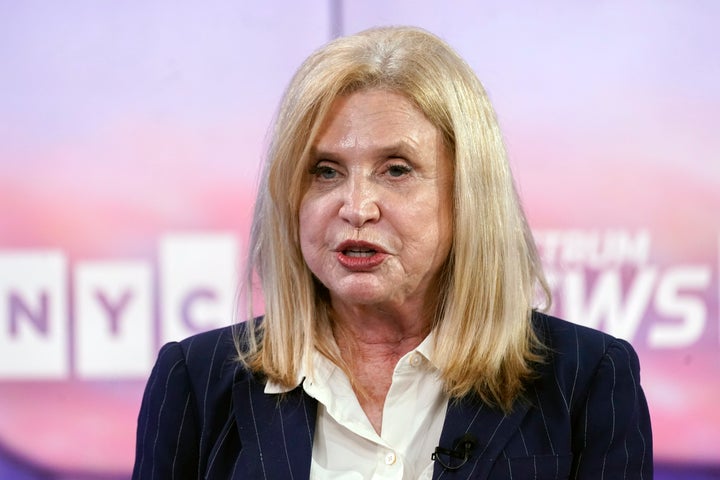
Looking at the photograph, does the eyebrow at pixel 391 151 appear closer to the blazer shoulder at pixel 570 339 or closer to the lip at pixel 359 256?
the lip at pixel 359 256

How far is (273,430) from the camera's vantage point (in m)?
1.90

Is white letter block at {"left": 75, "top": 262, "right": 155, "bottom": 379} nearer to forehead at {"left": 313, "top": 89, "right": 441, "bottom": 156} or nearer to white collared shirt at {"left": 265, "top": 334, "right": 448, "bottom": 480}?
white collared shirt at {"left": 265, "top": 334, "right": 448, "bottom": 480}

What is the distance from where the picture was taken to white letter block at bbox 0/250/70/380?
9.84 feet

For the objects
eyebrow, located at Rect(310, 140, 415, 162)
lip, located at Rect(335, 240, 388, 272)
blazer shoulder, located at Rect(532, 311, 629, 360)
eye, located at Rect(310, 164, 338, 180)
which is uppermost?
eyebrow, located at Rect(310, 140, 415, 162)

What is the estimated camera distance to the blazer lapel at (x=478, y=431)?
1805 millimetres

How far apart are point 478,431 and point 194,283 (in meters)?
1.35

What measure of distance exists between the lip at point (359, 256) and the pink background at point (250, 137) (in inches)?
48.3

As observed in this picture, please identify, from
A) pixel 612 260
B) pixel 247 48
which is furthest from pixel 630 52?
pixel 247 48

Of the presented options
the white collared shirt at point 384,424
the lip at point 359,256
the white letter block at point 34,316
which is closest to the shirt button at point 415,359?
the white collared shirt at point 384,424

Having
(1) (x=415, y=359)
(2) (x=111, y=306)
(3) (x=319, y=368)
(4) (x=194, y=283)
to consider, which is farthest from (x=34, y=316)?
(1) (x=415, y=359)

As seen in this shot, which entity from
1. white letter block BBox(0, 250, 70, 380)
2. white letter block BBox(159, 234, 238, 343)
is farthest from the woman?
white letter block BBox(0, 250, 70, 380)

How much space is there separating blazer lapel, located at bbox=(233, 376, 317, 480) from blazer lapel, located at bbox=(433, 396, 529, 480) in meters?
0.24

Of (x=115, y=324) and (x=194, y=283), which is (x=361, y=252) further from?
(x=115, y=324)

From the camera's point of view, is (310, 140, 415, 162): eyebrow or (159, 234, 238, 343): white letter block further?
(159, 234, 238, 343): white letter block
